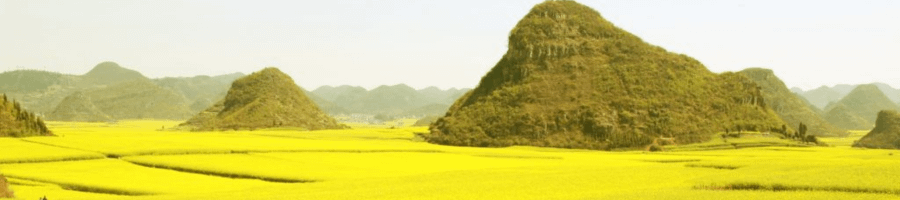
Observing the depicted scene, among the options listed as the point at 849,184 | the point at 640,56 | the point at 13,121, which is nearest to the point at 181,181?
the point at 849,184

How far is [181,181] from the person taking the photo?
162ft

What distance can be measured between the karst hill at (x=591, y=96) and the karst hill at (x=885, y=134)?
20.4m

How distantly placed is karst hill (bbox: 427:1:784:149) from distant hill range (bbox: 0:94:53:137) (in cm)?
5933

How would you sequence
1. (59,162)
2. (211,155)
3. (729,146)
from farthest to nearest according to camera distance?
(729,146) → (211,155) → (59,162)

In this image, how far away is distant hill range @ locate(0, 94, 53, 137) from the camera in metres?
102

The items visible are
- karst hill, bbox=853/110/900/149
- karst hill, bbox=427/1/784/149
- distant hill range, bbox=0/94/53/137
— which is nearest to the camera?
distant hill range, bbox=0/94/53/137

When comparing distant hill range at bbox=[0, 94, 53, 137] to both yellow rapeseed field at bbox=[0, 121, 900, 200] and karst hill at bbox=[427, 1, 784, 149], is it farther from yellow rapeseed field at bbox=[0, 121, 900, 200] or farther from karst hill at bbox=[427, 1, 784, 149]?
karst hill at bbox=[427, 1, 784, 149]

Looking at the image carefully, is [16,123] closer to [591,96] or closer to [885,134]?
[591,96]

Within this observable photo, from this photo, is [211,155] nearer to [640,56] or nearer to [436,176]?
[436,176]

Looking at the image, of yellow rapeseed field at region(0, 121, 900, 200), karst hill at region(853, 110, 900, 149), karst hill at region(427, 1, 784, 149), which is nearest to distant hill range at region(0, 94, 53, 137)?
yellow rapeseed field at region(0, 121, 900, 200)

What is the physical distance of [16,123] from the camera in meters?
104

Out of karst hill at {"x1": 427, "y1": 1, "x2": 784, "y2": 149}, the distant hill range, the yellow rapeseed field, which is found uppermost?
karst hill at {"x1": 427, "y1": 1, "x2": 784, "y2": 149}

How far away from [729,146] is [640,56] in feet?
111

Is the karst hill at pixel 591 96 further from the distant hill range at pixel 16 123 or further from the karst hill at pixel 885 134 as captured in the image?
the distant hill range at pixel 16 123
